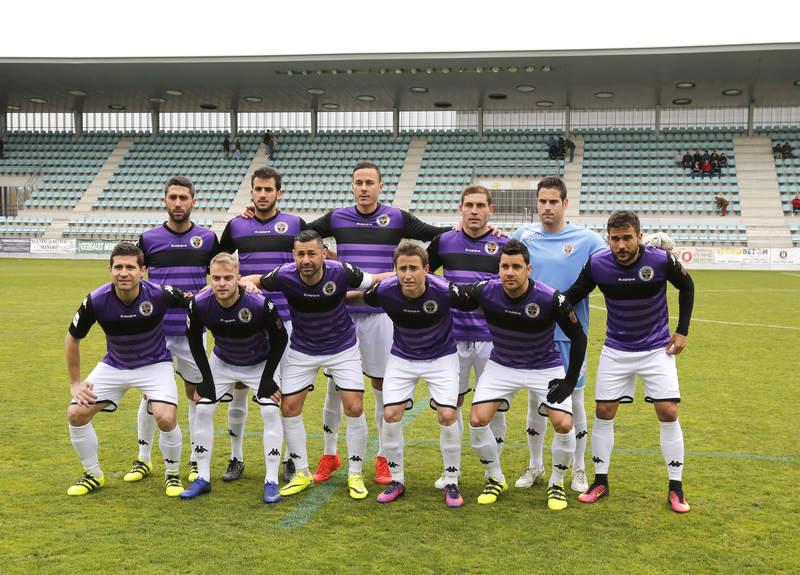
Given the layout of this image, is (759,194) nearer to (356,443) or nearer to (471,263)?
(471,263)

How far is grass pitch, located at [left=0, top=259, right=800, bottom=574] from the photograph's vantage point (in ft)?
12.6

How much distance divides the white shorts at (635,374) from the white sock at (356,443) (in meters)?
1.58

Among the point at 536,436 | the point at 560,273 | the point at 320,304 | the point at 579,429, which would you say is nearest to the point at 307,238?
the point at 320,304

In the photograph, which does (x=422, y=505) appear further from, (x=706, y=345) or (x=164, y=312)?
(x=706, y=345)

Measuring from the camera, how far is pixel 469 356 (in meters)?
5.29

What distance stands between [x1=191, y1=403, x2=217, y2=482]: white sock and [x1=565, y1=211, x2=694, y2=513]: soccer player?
7.93 ft

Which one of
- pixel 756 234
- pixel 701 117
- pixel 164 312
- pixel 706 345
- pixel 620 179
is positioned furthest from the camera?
pixel 701 117

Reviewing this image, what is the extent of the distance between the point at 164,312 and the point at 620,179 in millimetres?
32095

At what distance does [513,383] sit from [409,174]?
32478 mm

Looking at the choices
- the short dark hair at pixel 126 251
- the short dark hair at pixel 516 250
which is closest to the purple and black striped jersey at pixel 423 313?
the short dark hair at pixel 516 250

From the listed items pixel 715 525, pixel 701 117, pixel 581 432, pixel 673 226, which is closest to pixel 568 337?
pixel 581 432

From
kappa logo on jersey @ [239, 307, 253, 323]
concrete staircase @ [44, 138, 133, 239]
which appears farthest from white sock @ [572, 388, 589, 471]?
concrete staircase @ [44, 138, 133, 239]

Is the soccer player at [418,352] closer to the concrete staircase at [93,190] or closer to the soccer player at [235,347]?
the soccer player at [235,347]

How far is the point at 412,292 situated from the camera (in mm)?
4887
